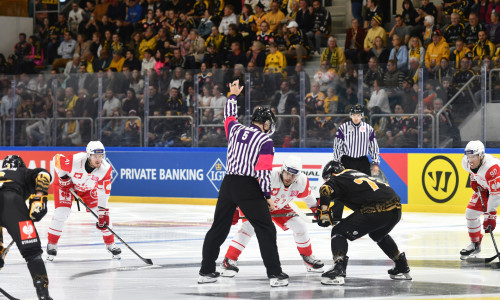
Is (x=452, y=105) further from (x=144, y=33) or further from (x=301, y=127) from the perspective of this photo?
(x=144, y=33)

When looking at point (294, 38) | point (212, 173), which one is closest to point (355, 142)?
point (212, 173)

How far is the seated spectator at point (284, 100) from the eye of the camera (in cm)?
1603

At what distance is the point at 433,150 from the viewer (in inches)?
605

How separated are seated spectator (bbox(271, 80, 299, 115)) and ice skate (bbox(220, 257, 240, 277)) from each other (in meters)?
7.74

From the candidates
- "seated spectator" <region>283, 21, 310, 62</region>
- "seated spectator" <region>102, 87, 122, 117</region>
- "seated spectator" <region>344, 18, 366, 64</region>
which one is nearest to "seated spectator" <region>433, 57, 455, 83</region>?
"seated spectator" <region>344, 18, 366, 64</region>

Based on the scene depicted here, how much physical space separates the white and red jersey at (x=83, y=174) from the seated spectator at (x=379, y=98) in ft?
21.5

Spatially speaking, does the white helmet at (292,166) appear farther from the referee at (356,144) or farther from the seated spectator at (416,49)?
the seated spectator at (416,49)

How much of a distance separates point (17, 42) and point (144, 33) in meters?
4.84

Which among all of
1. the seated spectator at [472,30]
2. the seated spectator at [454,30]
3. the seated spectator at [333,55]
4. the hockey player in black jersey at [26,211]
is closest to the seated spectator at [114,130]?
the seated spectator at [333,55]

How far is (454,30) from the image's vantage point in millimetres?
16750

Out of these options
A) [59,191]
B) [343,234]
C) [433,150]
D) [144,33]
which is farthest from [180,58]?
[343,234]

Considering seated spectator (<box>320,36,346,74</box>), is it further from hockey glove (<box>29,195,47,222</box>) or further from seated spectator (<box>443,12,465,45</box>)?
hockey glove (<box>29,195,47,222</box>)

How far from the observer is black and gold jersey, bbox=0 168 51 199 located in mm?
6945

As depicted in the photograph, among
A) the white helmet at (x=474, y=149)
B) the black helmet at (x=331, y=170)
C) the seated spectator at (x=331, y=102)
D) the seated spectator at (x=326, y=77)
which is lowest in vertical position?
the black helmet at (x=331, y=170)
